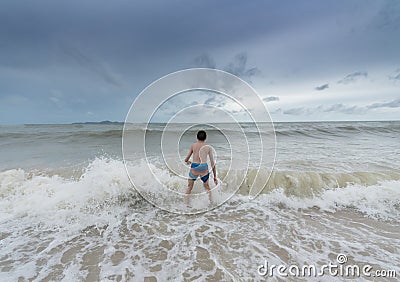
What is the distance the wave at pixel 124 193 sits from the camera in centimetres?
466

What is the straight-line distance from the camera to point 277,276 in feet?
8.75

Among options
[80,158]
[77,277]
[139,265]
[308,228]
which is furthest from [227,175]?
[80,158]

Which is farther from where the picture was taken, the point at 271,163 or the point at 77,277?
the point at 271,163

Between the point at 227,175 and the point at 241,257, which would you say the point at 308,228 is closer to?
the point at 241,257

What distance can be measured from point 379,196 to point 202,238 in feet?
16.8

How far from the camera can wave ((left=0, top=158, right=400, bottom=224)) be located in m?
4.66
